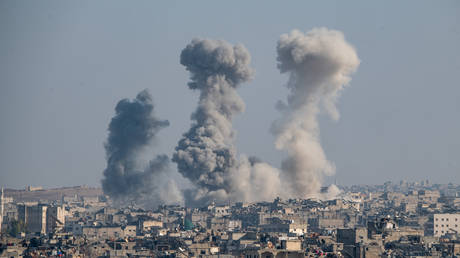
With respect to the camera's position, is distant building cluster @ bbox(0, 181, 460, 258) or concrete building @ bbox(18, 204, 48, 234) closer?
distant building cluster @ bbox(0, 181, 460, 258)

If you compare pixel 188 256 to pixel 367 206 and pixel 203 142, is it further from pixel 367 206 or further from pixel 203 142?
pixel 367 206

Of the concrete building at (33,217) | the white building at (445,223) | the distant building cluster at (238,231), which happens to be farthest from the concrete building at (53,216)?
the white building at (445,223)

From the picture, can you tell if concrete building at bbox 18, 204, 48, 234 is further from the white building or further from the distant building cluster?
the white building

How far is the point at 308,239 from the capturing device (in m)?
95.9

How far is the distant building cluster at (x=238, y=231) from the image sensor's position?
88312mm

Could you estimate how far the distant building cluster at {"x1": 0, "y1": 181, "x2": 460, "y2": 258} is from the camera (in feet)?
290

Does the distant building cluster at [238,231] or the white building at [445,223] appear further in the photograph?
the white building at [445,223]

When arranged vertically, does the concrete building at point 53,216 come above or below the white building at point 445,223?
above

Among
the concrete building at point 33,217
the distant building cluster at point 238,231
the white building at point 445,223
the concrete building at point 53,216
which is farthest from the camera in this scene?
the concrete building at point 53,216

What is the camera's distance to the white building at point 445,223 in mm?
132375

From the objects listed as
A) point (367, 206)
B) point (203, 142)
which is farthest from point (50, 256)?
point (367, 206)

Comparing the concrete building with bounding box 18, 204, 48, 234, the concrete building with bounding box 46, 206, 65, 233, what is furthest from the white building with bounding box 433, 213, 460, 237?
the concrete building with bounding box 18, 204, 48, 234

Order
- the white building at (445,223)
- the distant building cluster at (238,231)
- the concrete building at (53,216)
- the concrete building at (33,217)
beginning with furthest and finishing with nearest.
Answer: the concrete building at (53,216)
the concrete building at (33,217)
the white building at (445,223)
the distant building cluster at (238,231)

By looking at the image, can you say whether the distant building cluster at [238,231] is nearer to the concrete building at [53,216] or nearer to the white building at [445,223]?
the white building at [445,223]
